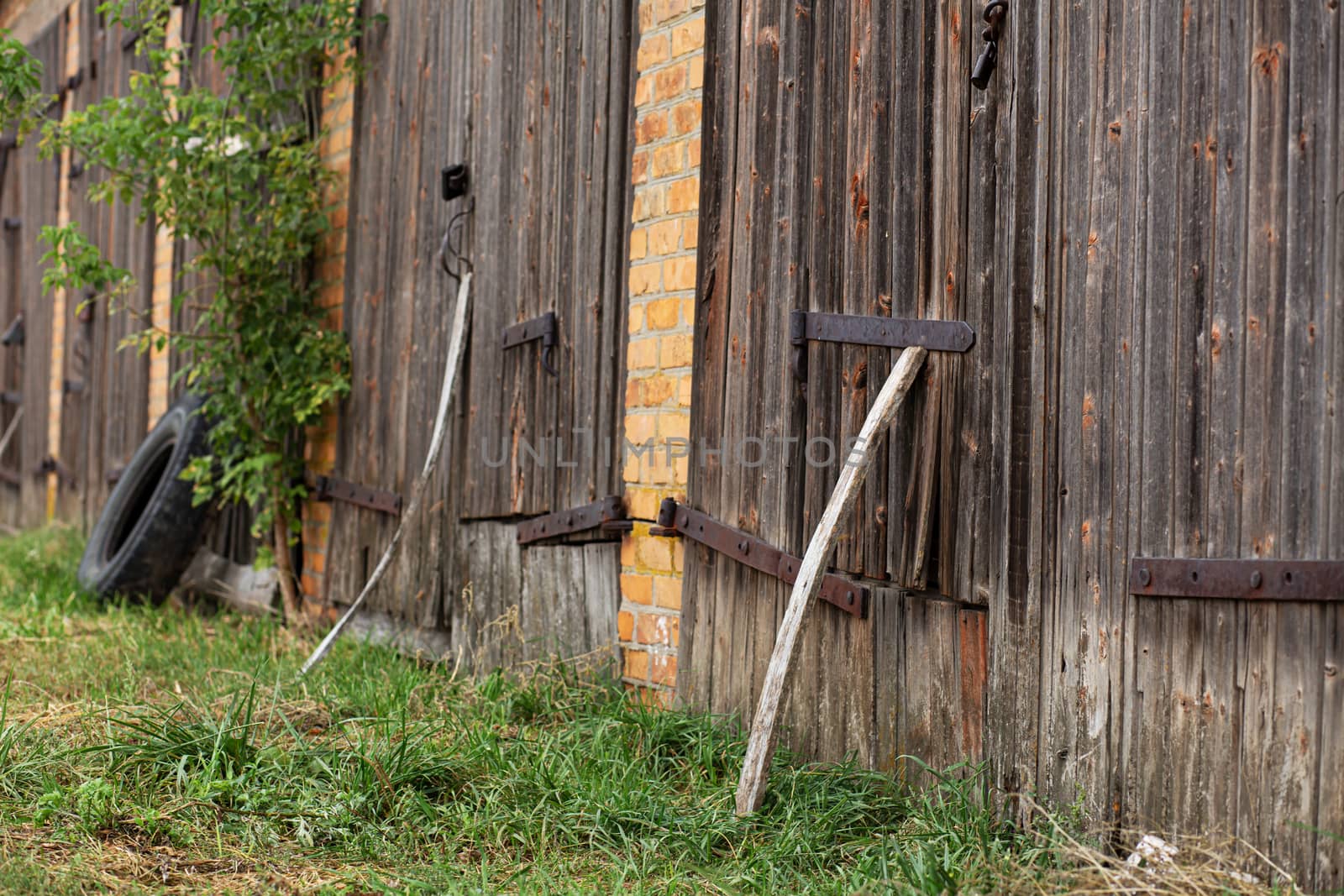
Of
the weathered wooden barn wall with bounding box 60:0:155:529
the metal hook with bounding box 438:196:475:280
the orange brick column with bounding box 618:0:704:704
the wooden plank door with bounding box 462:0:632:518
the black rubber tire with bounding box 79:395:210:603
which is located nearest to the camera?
the orange brick column with bounding box 618:0:704:704

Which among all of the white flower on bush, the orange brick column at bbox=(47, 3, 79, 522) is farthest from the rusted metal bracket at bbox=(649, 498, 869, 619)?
the orange brick column at bbox=(47, 3, 79, 522)

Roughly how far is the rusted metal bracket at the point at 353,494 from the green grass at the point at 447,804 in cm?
131

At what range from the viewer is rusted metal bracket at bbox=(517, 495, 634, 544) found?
3844 millimetres

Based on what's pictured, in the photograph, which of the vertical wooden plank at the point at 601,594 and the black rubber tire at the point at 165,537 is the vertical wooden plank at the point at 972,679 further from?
the black rubber tire at the point at 165,537

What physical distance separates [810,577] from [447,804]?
1.07 metres

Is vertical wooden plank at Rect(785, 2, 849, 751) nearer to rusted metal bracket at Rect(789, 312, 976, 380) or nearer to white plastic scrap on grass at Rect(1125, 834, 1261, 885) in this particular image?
rusted metal bracket at Rect(789, 312, 976, 380)

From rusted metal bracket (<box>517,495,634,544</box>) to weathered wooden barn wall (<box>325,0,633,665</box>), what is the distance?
0.05m

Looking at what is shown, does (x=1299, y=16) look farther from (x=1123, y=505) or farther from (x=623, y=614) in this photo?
(x=623, y=614)

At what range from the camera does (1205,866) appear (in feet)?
7.47

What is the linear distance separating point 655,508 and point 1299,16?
2.18 meters

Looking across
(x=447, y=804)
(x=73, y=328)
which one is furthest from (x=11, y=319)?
(x=447, y=804)

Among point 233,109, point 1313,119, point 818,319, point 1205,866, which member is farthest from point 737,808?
point 233,109

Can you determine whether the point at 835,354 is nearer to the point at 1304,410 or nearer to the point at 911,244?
the point at 911,244

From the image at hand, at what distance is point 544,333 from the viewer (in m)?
4.18
